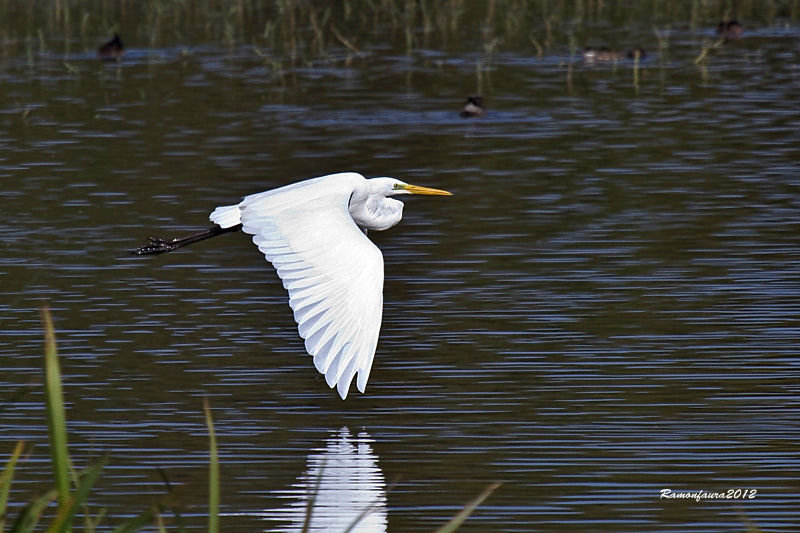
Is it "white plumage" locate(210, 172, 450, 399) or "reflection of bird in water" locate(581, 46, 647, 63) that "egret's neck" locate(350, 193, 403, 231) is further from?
"reflection of bird in water" locate(581, 46, 647, 63)

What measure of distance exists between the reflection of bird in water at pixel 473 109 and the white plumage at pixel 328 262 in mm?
8673

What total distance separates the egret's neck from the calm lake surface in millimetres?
745

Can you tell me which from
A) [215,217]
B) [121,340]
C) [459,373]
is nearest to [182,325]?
[121,340]

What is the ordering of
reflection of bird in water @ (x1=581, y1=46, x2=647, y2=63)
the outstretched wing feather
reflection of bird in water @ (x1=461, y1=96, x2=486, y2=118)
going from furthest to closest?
reflection of bird in water @ (x1=581, y1=46, x2=647, y2=63), reflection of bird in water @ (x1=461, y1=96, x2=486, y2=118), the outstretched wing feather

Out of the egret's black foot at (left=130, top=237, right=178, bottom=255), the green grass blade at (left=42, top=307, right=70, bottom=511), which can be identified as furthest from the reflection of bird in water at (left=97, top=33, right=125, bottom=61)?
the green grass blade at (left=42, top=307, right=70, bottom=511)

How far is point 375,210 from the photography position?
802cm

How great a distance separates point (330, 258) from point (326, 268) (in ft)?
0.24

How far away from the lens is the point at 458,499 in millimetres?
6105

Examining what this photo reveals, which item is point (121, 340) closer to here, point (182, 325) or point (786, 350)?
point (182, 325)

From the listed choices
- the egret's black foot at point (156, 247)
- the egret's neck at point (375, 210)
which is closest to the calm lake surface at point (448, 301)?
the egret's black foot at point (156, 247)

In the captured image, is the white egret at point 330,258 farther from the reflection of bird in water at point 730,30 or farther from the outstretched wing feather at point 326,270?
the reflection of bird in water at point 730,30

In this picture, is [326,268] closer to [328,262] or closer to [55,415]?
[328,262]

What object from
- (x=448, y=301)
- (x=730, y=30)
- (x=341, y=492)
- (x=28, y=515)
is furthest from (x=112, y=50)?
(x=28, y=515)

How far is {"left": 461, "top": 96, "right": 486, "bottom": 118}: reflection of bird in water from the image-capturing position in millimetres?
16516
